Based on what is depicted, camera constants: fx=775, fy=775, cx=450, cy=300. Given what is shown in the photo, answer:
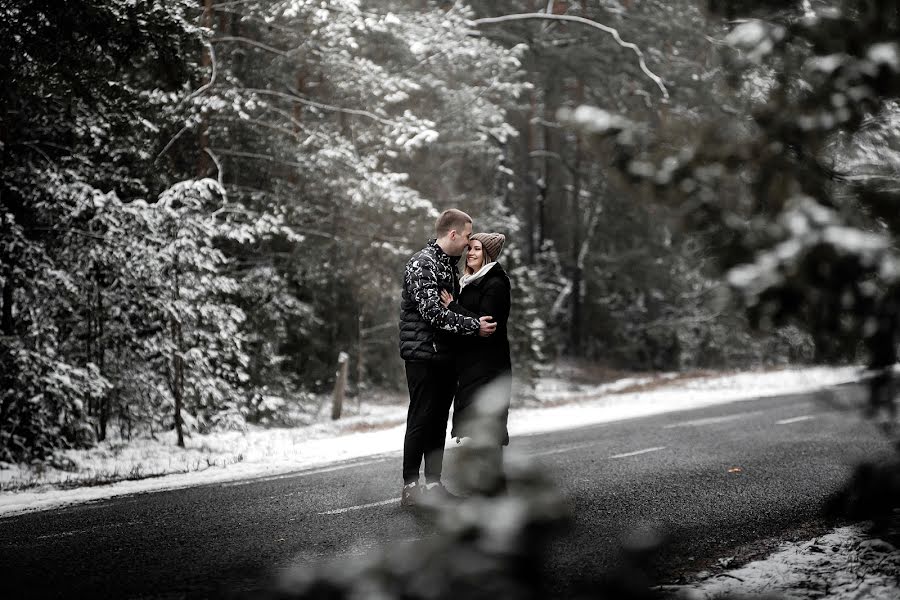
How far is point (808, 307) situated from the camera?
2.19m

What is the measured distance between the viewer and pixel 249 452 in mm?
10453

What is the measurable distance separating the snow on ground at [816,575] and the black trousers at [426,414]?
2.43 metres

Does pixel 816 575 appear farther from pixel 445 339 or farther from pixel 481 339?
pixel 445 339

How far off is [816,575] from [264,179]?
13.7 m

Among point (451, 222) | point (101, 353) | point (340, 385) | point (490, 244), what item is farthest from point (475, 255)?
point (340, 385)

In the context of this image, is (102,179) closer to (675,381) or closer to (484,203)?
(484,203)

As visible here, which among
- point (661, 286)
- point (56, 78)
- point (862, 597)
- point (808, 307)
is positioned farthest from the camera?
point (661, 286)

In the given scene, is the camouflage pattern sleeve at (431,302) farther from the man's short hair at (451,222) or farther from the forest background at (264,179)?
the forest background at (264,179)

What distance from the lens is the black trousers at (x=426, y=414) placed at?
586 centimetres

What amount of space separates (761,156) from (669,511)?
3.87 metres

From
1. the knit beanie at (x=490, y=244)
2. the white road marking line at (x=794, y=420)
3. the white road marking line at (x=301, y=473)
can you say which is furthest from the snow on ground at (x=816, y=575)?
the white road marking line at (x=794, y=420)

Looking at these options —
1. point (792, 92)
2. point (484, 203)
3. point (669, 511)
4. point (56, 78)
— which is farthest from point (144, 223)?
point (484, 203)

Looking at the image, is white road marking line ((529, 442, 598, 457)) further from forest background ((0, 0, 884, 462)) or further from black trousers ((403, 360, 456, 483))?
black trousers ((403, 360, 456, 483))

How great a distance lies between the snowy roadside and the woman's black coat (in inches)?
81.3
